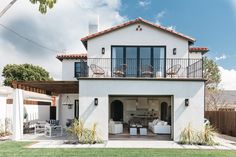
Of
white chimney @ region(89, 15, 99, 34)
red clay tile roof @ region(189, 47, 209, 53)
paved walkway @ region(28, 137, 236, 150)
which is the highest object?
white chimney @ region(89, 15, 99, 34)

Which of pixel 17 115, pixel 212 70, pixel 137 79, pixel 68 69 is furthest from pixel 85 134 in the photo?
pixel 212 70

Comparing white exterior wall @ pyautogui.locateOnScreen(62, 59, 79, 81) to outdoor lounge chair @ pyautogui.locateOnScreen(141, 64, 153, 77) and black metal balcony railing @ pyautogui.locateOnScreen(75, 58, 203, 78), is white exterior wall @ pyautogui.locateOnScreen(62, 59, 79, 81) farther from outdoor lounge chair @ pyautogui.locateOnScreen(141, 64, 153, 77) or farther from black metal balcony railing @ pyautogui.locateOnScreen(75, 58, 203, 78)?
outdoor lounge chair @ pyautogui.locateOnScreen(141, 64, 153, 77)

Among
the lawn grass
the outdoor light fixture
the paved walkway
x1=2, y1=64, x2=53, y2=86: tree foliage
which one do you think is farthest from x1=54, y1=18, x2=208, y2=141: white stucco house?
x1=2, y1=64, x2=53, y2=86: tree foliage

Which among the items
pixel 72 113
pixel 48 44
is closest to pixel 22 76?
pixel 48 44

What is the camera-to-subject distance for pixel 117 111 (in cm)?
2644

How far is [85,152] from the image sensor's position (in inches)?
521

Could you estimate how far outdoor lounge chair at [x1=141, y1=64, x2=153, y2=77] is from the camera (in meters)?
18.5

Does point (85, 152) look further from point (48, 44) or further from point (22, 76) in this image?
point (22, 76)

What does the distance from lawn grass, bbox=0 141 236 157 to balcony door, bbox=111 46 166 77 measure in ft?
24.3

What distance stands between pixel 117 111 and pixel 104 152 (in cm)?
1329

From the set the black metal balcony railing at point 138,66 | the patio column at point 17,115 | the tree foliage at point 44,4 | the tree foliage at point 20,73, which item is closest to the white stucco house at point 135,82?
the black metal balcony railing at point 138,66

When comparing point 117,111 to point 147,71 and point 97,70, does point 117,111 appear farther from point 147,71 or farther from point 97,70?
point 147,71

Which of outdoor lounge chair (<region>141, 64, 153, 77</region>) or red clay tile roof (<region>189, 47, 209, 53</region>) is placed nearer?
outdoor lounge chair (<region>141, 64, 153, 77</region>)

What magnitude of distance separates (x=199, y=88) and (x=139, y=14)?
7.98m
